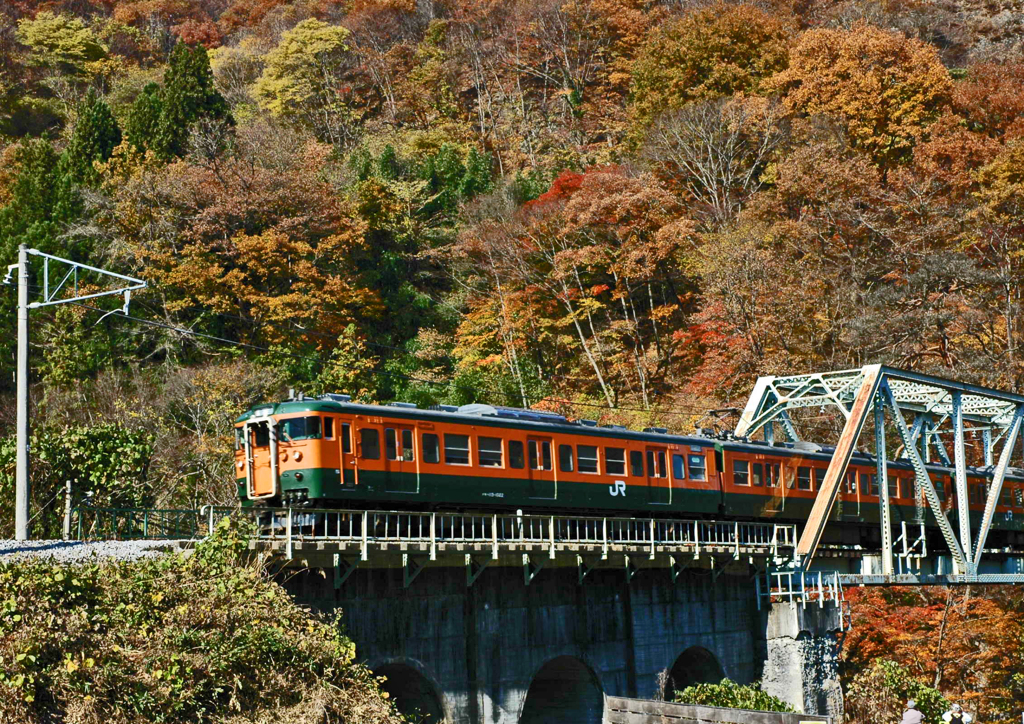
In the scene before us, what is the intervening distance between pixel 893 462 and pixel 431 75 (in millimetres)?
45616

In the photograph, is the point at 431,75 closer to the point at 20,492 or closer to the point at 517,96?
the point at 517,96

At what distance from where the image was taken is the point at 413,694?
877 inches

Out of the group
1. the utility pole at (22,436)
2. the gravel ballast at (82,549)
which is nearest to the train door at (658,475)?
the gravel ballast at (82,549)

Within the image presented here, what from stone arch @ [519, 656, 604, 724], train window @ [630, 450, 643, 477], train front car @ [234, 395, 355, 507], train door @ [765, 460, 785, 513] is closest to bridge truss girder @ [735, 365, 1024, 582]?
train door @ [765, 460, 785, 513]

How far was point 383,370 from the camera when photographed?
5019 centimetres

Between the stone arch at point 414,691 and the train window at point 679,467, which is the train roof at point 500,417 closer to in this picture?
the train window at point 679,467

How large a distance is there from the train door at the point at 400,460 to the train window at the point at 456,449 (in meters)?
0.85

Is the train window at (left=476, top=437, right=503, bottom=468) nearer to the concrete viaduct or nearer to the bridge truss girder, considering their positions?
the concrete viaduct

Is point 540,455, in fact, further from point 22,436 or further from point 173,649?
point 173,649

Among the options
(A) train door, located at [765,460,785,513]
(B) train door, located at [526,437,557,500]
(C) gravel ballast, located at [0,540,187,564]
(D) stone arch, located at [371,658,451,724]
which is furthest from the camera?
(A) train door, located at [765,460,785,513]

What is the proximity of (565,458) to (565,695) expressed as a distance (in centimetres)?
512

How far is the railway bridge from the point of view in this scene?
68.4 ft

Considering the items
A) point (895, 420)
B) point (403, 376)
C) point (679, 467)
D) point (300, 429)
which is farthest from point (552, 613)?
point (403, 376)

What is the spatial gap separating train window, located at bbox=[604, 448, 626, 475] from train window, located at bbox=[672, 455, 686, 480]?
72.7 inches
